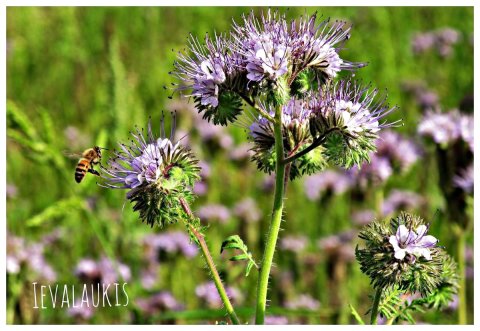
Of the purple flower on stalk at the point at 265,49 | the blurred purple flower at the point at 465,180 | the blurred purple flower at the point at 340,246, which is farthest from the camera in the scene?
the blurred purple flower at the point at 340,246

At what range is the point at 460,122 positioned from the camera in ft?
14.3

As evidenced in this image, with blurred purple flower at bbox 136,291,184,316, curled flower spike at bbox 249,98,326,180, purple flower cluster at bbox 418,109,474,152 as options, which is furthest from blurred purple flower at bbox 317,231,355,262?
curled flower spike at bbox 249,98,326,180

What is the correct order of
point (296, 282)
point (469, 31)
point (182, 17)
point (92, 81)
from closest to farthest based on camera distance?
point (296, 282), point (92, 81), point (469, 31), point (182, 17)

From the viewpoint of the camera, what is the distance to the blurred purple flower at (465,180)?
4004 millimetres

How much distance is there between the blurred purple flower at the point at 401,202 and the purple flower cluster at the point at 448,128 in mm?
963

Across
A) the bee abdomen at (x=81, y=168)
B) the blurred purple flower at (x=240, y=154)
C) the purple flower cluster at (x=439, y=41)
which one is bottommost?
the bee abdomen at (x=81, y=168)

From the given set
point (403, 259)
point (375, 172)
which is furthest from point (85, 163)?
point (375, 172)

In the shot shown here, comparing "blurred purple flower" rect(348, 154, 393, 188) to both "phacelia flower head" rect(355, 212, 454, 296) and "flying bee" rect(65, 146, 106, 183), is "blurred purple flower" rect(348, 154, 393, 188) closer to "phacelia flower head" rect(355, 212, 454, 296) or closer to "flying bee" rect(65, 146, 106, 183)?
"flying bee" rect(65, 146, 106, 183)

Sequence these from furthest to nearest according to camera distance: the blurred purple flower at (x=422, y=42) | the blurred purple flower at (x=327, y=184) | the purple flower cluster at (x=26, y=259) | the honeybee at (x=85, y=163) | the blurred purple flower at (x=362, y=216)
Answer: the blurred purple flower at (x=422, y=42) → the blurred purple flower at (x=327, y=184) → the blurred purple flower at (x=362, y=216) → the purple flower cluster at (x=26, y=259) → the honeybee at (x=85, y=163)

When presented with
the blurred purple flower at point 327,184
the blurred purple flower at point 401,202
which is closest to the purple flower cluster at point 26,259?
the blurred purple flower at point 327,184

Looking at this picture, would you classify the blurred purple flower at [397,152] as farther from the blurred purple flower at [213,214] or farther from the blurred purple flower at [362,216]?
the blurred purple flower at [213,214]

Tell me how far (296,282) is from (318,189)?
82cm

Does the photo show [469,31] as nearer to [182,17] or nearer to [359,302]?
[182,17]

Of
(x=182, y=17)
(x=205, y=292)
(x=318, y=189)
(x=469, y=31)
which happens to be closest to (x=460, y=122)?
(x=318, y=189)
